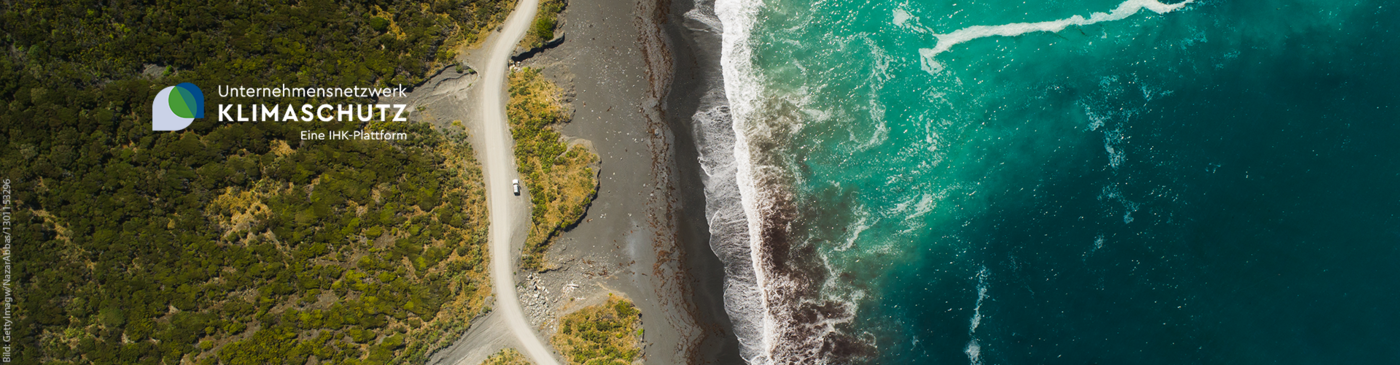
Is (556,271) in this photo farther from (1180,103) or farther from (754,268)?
(1180,103)

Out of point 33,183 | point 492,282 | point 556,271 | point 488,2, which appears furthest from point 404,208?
point 33,183

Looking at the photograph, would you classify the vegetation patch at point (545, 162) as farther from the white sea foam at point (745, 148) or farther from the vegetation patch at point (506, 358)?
the white sea foam at point (745, 148)

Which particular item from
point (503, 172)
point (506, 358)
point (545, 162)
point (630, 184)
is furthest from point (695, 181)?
point (506, 358)

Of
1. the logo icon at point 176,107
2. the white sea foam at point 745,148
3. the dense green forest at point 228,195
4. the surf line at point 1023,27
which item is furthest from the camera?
the surf line at point 1023,27

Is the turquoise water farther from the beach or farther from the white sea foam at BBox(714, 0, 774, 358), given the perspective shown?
the beach

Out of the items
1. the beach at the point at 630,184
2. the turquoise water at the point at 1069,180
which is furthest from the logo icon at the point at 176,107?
the turquoise water at the point at 1069,180

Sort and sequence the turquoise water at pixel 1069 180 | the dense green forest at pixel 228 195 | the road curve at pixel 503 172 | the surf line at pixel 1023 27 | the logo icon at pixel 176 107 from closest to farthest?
the dense green forest at pixel 228 195 → the logo icon at pixel 176 107 → the turquoise water at pixel 1069 180 → the road curve at pixel 503 172 → the surf line at pixel 1023 27

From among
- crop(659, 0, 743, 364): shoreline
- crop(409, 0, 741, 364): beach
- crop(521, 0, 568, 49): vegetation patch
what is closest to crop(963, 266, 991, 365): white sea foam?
crop(659, 0, 743, 364): shoreline
